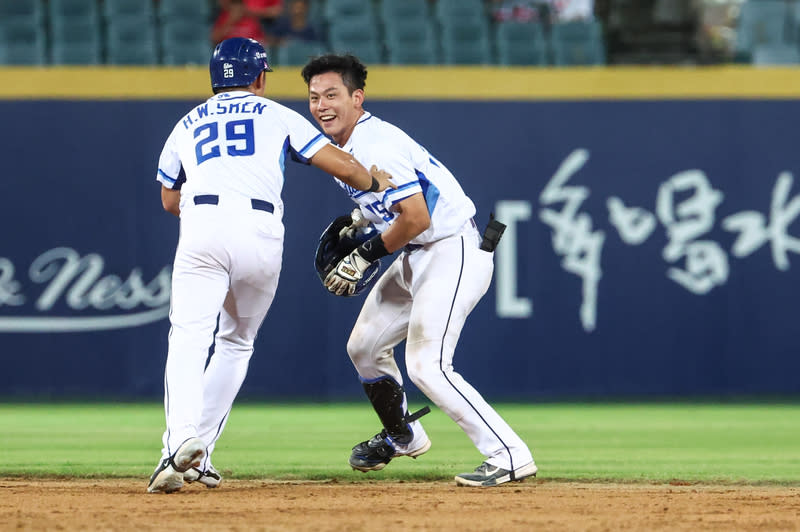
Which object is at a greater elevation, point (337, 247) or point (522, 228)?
point (337, 247)

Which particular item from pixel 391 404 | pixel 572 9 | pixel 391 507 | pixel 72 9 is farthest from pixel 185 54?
pixel 391 507

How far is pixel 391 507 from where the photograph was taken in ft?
16.3

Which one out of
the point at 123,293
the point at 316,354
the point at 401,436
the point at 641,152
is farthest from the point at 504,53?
the point at 401,436

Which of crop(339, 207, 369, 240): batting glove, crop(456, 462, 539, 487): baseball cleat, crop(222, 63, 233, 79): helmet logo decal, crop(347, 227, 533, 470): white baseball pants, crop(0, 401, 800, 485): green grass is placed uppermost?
crop(222, 63, 233, 79): helmet logo decal

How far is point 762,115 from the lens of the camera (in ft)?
36.3

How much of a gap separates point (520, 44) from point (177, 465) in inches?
326

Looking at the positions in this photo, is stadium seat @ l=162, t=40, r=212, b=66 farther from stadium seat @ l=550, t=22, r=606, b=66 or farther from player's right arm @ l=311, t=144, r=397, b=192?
player's right arm @ l=311, t=144, r=397, b=192

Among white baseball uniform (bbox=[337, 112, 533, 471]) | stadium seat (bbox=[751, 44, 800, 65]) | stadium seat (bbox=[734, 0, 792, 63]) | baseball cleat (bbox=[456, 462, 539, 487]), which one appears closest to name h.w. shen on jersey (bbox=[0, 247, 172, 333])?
white baseball uniform (bbox=[337, 112, 533, 471])

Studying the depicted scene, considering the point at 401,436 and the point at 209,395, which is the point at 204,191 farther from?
the point at 401,436

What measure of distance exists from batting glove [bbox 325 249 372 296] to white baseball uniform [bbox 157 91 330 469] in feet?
1.11

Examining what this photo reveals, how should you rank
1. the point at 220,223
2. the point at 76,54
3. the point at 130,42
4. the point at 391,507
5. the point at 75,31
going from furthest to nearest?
the point at 75,31
the point at 130,42
the point at 76,54
the point at 220,223
the point at 391,507

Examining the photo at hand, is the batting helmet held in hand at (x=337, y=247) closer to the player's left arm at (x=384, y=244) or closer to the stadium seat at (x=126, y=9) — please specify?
the player's left arm at (x=384, y=244)

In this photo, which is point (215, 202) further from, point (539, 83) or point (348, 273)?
point (539, 83)

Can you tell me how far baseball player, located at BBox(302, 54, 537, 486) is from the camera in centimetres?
563
